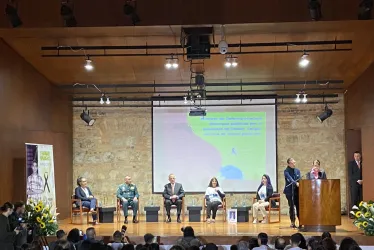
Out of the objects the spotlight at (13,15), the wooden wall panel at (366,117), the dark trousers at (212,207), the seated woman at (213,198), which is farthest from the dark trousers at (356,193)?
the spotlight at (13,15)

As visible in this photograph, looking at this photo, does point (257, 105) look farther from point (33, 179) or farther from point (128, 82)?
point (33, 179)

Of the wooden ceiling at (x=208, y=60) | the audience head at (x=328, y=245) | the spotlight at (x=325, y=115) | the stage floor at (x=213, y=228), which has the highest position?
the wooden ceiling at (x=208, y=60)

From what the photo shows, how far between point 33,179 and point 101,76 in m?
3.34

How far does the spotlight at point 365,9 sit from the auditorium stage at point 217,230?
11.3 ft

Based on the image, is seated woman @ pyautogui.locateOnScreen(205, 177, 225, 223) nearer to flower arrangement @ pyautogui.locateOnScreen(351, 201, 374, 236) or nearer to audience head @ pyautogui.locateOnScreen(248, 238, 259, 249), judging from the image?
flower arrangement @ pyautogui.locateOnScreen(351, 201, 374, 236)

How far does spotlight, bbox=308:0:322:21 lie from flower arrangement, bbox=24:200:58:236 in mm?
5272

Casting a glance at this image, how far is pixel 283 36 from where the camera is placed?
33.4 feet

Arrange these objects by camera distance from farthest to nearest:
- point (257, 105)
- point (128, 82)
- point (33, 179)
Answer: point (257, 105), point (128, 82), point (33, 179)

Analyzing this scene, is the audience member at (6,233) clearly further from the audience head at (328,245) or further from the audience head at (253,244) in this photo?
the audience head at (328,245)

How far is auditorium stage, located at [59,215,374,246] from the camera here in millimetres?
9852

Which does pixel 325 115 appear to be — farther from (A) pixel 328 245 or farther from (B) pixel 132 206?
(A) pixel 328 245

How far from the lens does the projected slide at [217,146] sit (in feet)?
49.4

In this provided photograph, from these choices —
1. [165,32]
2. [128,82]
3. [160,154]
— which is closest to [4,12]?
[165,32]

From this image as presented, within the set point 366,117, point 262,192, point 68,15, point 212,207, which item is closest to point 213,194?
point 212,207
